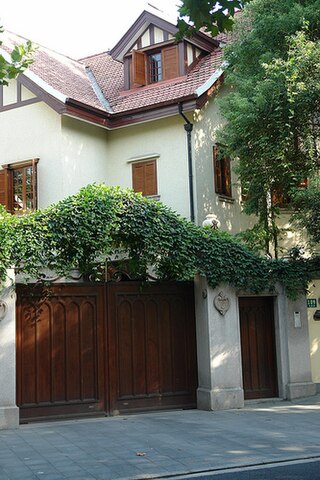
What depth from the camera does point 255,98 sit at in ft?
48.2

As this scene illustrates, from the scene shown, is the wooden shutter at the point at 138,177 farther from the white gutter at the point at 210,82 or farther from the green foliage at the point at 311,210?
the green foliage at the point at 311,210

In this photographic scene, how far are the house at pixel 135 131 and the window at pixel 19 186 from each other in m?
0.03

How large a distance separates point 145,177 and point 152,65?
4.10 meters

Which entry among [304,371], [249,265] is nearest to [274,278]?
[249,265]

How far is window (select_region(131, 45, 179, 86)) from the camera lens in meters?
20.0

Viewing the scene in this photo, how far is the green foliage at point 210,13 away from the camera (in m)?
6.92

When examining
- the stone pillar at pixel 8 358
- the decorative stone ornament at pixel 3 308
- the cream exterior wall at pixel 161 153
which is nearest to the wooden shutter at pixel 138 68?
the cream exterior wall at pixel 161 153

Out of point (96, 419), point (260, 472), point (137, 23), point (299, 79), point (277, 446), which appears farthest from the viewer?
point (137, 23)

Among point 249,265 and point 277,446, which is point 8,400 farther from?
point 249,265

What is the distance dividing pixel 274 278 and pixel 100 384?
458cm

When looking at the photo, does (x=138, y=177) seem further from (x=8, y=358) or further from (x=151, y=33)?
(x=8, y=358)

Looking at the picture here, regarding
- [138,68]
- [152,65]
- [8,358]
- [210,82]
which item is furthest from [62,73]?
[8,358]

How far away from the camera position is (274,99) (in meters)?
14.6

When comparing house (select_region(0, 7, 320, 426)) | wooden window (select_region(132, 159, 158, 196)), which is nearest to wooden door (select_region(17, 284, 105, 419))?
house (select_region(0, 7, 320, 426))
